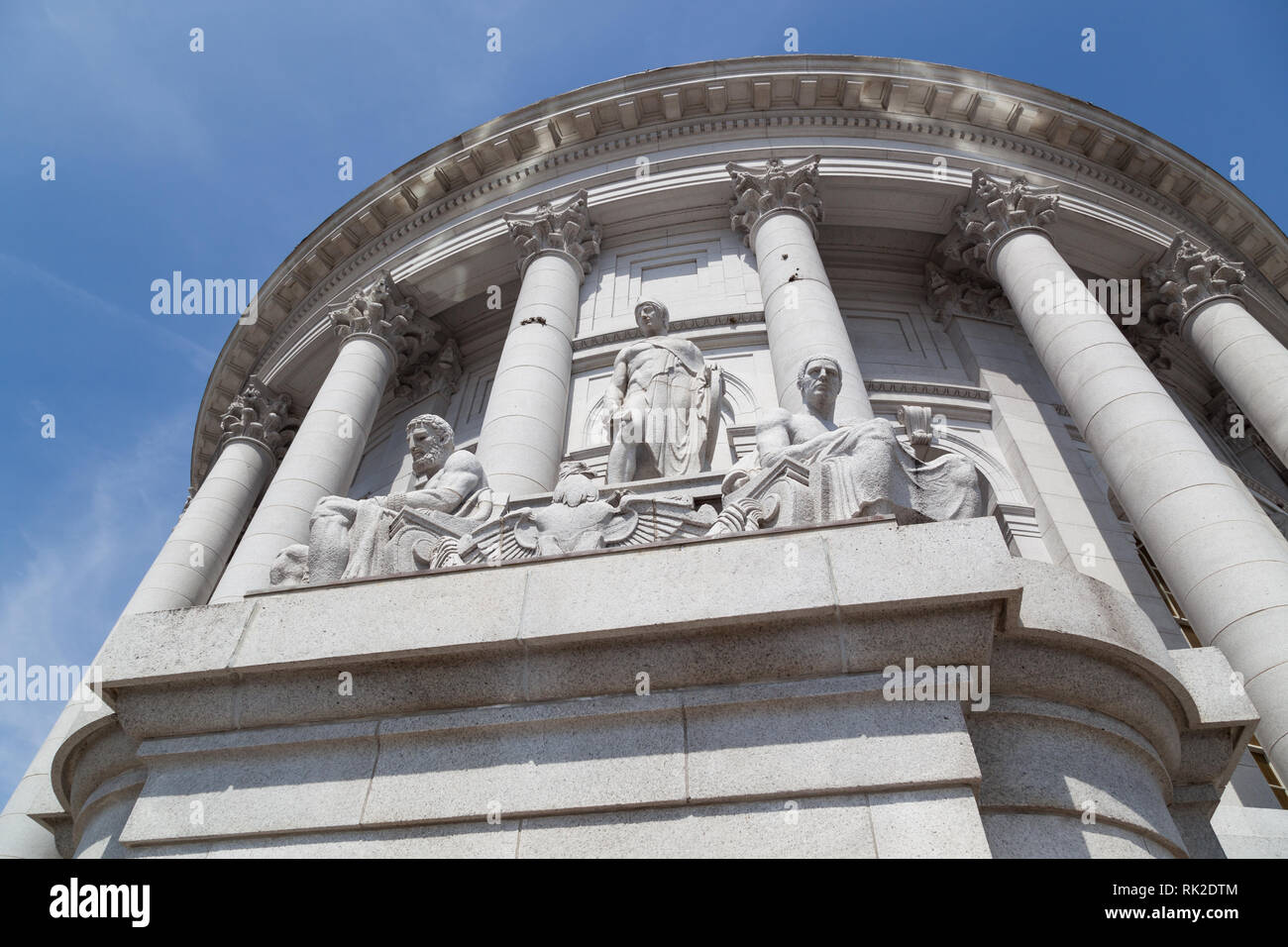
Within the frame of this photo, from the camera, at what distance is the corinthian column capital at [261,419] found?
26.6 m

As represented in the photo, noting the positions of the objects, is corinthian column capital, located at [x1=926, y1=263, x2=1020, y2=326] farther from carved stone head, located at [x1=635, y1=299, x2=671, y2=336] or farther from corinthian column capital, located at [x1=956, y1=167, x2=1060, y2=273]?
carved stone head, located at [x1=635, y1=299, x2=671, y2=336]

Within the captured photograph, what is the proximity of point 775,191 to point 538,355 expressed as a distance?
7.79 meters

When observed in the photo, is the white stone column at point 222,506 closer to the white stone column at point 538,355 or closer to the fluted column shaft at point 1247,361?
the white stone column at point 538,355

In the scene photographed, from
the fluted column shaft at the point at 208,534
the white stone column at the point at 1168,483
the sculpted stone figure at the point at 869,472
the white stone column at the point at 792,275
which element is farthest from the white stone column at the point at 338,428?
the white stone column at the point at 1168,483

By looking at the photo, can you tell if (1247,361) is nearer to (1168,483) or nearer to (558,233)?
(1168,483)

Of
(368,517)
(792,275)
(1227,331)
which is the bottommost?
(368,517)

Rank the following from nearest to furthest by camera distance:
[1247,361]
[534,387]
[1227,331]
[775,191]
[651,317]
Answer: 1. [651,317]
2. [534,387]
3. [1247,361]
4. [1227,331]
5. [775,191]

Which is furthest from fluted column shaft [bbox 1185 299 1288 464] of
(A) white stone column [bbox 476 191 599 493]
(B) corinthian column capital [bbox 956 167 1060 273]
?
(A) white stone column [bbox 476 191 599 493]

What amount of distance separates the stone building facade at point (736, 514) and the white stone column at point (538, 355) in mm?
117

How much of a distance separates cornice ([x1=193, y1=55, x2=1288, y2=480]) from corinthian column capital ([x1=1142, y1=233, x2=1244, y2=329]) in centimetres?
Answer: 294

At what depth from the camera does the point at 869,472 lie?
24.6ft

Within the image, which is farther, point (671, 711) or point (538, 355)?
point (538, 355)

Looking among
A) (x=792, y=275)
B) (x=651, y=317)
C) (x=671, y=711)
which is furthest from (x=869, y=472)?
(x=792, y=275)

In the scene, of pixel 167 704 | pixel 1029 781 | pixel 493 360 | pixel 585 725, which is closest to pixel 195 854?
pixel 167 704
